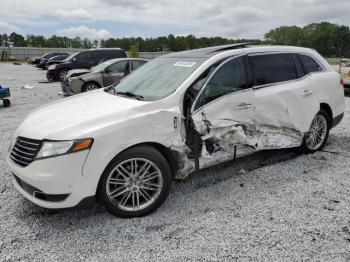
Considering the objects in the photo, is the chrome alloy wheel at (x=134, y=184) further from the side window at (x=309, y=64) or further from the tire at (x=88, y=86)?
the tire at (x=88, y=86)

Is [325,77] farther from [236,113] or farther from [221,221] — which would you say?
[221,221]

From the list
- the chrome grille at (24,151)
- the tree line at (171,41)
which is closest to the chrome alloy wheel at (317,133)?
the chrome grille at (24,151)

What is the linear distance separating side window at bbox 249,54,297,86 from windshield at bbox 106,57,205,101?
83 cm

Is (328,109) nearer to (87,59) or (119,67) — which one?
(119,67)

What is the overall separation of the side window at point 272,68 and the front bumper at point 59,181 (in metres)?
2.53

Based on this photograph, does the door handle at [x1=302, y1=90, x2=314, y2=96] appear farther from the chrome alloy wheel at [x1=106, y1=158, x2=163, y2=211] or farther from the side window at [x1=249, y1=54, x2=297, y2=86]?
the chrome alloy wheel at [x1=106, y1=158, x2=163, y2=211]

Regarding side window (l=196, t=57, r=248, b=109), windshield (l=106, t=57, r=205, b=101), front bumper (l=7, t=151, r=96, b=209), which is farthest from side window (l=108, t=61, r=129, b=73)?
front bumper (l=7, t=151, r=96, b=209)

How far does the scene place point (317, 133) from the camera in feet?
17.6

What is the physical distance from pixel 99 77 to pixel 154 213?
9.14 m

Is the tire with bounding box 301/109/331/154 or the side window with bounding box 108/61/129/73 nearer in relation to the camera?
the tire with bounding box 301/109/331/154

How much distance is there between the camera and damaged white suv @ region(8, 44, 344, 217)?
121 inches

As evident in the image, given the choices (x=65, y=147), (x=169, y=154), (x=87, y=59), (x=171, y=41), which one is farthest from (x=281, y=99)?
(x=171, y=41)

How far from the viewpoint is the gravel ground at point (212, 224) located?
2.87 m

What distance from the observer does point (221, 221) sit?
336 cm
